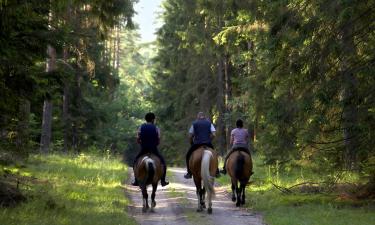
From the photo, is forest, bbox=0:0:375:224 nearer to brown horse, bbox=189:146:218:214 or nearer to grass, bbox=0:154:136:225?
grass, bbox=0:154:136:225

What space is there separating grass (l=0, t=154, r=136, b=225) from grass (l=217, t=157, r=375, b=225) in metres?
3.62

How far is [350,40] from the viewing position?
12.4 meters

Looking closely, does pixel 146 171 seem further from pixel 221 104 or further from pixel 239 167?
pixel 221 104

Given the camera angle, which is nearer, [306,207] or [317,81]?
[317,81]

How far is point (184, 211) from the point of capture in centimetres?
1358

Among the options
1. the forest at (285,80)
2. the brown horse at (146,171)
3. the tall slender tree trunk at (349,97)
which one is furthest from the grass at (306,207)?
the brown horse at (146,171)

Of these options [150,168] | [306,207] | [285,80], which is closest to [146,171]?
[150,168]

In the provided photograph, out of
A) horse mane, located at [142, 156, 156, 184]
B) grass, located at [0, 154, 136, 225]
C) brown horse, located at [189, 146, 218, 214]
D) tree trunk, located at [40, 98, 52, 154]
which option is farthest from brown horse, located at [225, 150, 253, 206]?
tree trunk, located at [40, 98, 52, 154]

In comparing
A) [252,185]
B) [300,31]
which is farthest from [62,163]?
[300,31]

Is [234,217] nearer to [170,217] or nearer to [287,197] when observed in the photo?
[170,217]

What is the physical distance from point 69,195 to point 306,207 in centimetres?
645

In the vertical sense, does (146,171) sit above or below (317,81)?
below

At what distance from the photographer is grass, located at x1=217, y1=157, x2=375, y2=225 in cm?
1138

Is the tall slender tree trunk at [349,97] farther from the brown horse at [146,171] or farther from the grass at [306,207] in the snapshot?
the brown horse at [146,171]
